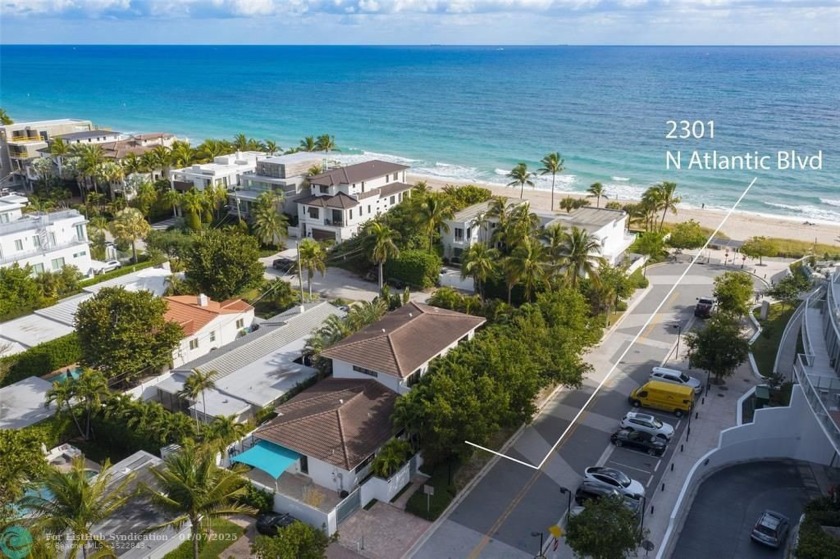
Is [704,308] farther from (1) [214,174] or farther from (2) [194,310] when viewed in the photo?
(1) [214,174]

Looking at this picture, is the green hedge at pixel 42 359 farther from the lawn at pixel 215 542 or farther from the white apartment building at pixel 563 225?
the white apartment building at pixel 563 225

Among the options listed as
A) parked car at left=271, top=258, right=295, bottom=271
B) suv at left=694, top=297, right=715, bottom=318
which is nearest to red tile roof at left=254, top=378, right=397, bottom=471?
parked car at left=271, top=258, right=295, bottom=271

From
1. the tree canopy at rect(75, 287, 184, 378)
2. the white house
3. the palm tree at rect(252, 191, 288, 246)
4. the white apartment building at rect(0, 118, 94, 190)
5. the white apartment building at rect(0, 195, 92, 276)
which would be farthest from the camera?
the white apartment building at rect(0, 118, 94, 190)

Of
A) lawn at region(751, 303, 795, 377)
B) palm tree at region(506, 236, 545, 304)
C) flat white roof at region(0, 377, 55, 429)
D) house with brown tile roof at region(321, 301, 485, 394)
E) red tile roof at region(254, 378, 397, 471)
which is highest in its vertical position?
palm tree at region(506, 236, 545, 304)

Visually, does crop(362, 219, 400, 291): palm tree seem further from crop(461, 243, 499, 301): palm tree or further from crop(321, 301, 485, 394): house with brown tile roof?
crop(321, 301, 485, 394): house with brown tile roof

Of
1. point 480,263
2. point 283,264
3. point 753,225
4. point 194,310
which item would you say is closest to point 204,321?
point 194,310

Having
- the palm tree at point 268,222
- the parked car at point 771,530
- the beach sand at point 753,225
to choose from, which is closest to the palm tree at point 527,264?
the parked car at point 771,530

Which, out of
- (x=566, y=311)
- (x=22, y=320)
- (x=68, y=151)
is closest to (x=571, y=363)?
(x=566, y=311)
